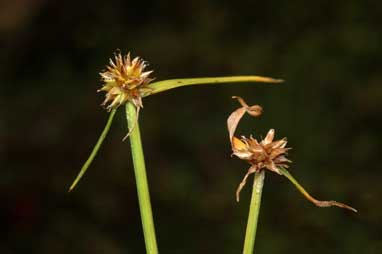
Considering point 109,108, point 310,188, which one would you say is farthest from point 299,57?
point 109,108

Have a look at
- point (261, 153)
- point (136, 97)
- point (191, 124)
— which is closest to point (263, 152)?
point (261, 153)

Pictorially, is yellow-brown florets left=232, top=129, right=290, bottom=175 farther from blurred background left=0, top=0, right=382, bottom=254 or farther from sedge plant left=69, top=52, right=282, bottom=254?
blurred background left=0, top=0, right=382, bottom=254

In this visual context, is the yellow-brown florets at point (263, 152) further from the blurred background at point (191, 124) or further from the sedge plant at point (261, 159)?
the blurred background at point (191, 124)

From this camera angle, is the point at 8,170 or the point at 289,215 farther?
the point at 8,170

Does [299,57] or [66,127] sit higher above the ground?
[299,57]

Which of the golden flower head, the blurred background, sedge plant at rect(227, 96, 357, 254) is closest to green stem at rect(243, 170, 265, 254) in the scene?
sedge plant at rect(227, 96, 357, 254)

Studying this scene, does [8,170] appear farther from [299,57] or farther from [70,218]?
[299,57]

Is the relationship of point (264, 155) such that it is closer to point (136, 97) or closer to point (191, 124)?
point (136, 97)

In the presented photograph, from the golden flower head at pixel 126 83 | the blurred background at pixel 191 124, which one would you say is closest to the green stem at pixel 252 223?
the golden flower head at pixel 126 83
